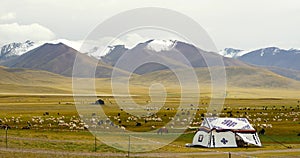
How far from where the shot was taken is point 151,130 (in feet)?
213

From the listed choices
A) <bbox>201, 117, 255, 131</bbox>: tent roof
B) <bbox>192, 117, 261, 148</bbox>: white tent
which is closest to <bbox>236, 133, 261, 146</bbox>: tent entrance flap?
<bbox>192, 117, 261, 148</bbox>: white tent

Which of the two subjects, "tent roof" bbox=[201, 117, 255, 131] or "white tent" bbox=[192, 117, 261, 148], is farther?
"tent roof" bbox=[201, 117, 255, 131]

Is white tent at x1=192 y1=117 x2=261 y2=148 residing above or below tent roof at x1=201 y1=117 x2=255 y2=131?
below

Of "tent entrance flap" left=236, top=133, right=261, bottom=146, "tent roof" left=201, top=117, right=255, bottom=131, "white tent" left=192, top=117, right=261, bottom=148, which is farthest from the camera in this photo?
"tent roof" left=201, top=117, right=255, bottom=131

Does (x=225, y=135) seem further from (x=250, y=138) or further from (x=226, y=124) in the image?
(x=250, y=138)

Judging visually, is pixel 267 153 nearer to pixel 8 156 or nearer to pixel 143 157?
pixel 143 157

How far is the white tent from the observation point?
48562 millimetres

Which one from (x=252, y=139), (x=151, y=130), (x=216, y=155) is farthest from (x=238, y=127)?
(x=151, y=130)

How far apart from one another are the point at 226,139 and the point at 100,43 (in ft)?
70.8

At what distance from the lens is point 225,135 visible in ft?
160

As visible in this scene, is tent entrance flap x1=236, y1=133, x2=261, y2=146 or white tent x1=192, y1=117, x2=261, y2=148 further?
tent entrance flap x1=236, y1=133, x2=261, y2=146

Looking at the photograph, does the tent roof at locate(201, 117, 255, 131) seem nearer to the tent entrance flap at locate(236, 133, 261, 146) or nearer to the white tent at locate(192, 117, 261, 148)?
the white tent at locate(192, 117, 261, 148)

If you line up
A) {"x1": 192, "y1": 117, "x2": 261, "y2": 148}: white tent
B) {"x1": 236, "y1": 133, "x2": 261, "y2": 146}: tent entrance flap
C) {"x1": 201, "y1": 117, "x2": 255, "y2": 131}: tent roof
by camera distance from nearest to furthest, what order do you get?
{"x1": 192, "y1": 117, "x2": 261, "y2": 148}: white tent
{"x1": 236, "y1": 133, "x2": 261, "y2": 146}: tent entrance flap
{"x1": 201, "y1": 117, "x2": 255, "y2": 131}: tent roof

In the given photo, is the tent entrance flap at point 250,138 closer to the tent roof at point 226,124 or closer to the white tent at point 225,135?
the white tent at point 225,135
